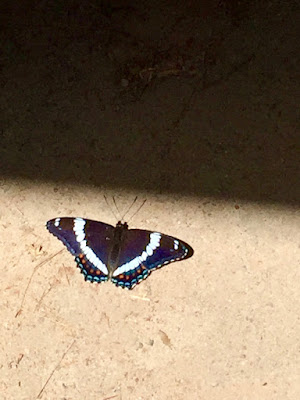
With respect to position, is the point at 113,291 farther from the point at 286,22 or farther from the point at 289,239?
the point at 286,22

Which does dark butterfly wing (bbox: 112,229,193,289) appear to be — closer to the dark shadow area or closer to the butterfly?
the butterfly

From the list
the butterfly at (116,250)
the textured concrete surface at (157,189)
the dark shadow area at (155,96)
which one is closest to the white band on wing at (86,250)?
the butterfly at (116,250)

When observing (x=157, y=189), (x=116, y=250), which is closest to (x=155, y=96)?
(x=157, y=189)

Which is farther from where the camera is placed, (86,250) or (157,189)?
Answer: (157,189)

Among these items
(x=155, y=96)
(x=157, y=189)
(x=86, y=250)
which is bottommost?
(x=86, y=250)

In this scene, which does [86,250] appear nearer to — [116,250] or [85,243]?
[85,243]

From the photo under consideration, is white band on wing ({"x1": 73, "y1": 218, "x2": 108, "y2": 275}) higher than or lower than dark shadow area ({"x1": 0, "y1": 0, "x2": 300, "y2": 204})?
lower

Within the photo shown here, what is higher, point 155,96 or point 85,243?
point 155,96

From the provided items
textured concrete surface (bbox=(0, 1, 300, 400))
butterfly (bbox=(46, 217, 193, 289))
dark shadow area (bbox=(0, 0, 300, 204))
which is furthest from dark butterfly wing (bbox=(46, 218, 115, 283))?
dark shadow area (bbox=(0, 0, 300, 204))
